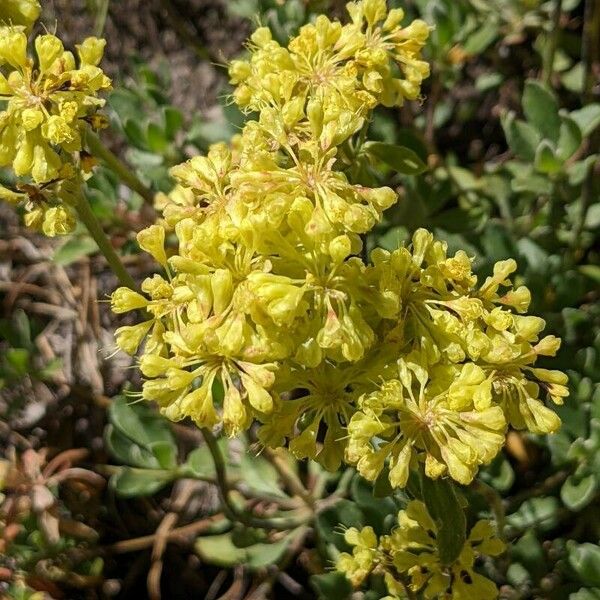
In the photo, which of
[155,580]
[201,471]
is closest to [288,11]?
[201,471]

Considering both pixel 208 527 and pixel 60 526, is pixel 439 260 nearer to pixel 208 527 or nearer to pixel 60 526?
pixel 208 527

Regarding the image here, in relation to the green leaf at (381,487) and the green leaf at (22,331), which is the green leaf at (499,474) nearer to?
the green leaf at (381,487)

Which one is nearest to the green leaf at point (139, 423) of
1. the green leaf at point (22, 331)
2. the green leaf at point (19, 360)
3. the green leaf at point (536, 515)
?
the green leaf at point (19, 360)

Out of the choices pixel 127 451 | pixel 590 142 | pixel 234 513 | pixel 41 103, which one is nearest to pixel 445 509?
pixel 234 513

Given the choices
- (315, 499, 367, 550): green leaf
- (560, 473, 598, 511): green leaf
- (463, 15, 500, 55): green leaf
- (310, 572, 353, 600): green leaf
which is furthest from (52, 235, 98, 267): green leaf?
(560, 473, 598, 511): green leaf

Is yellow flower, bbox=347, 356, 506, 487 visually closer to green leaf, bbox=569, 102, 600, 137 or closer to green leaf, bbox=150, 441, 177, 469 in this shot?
green leaf, bbox=150, 441, 177, 469
